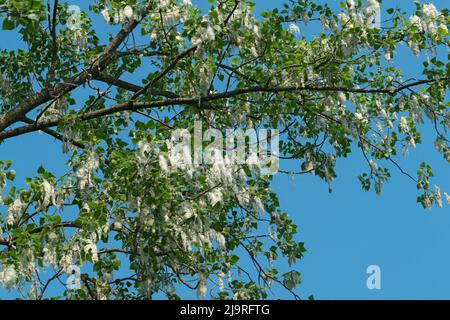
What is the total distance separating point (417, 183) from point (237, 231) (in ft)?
10.6

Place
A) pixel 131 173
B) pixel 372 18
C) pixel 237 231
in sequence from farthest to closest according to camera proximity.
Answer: pixel 237 231, pixel 372 18, pixel 131 173

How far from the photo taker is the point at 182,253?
9484mm

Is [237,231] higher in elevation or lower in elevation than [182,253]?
higher

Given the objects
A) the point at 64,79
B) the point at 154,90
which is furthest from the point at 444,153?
the point at 64,79

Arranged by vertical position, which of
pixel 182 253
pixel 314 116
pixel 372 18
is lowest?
pixel 182 253

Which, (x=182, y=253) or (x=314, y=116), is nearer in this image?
(x=182, y=253)

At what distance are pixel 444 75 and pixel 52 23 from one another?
5.90 metres

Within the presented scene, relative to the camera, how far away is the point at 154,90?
13.0 metres
